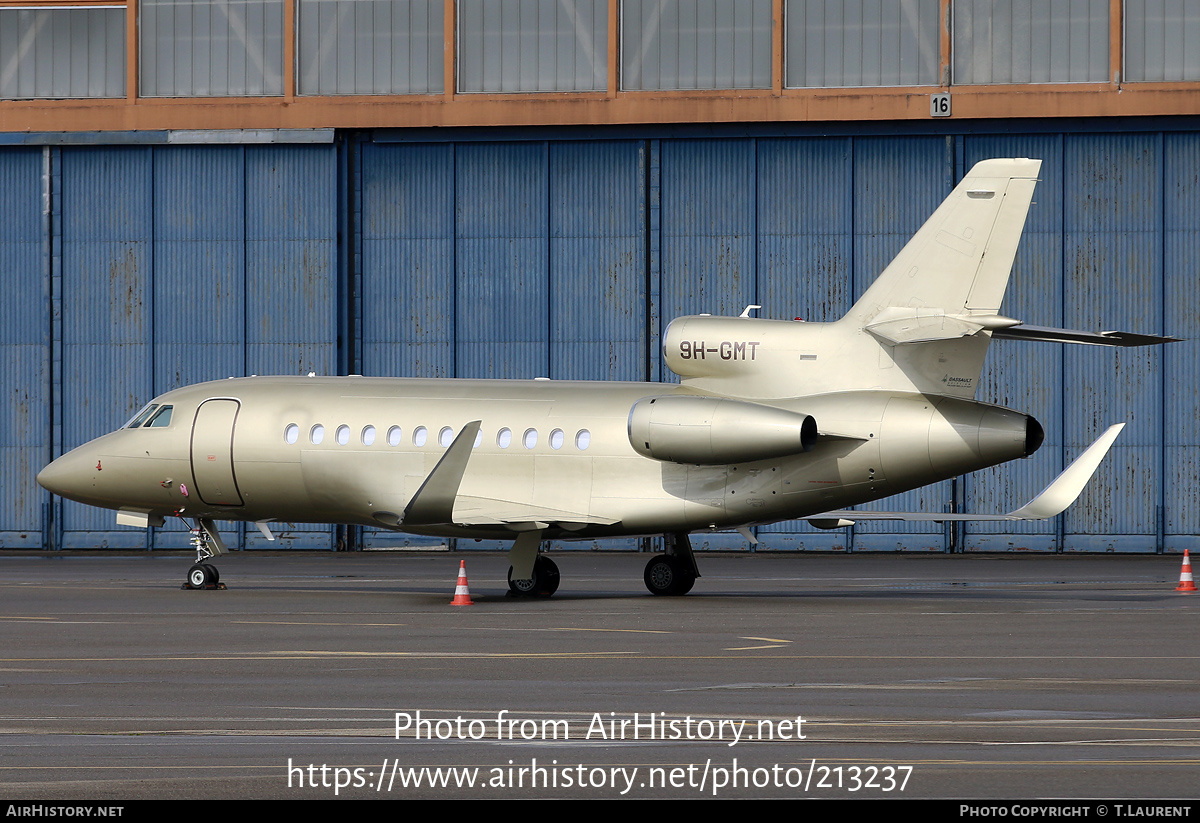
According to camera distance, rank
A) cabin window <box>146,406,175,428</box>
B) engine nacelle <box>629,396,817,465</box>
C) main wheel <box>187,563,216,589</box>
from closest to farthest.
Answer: engine nacelle <box>629,396,817,465</box>, main wheel <box>187,563,216,589</box>, cabin window <box>146,406,175,428</box>

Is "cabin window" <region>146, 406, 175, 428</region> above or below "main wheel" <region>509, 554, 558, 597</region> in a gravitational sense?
above

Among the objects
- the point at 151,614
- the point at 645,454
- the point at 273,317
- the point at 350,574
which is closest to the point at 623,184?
the point at 273,317

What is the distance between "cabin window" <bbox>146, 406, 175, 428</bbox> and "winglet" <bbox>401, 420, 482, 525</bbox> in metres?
6.10

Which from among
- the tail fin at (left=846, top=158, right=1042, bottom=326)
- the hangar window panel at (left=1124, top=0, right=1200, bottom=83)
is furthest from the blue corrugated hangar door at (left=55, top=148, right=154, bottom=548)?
the tail fin at (left=846, top=158, right=1042, bottom=326)

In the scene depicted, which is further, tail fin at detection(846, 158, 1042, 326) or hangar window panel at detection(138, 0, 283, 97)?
hangar window panel at detection(138, 0, 283, 97)

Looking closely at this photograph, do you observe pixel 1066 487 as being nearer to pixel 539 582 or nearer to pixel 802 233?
pixel 539 582

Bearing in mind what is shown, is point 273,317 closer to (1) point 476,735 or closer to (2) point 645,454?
(2) point 645,454

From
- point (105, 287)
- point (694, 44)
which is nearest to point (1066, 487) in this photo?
point (694, 44)

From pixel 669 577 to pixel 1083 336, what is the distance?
27.9 feet

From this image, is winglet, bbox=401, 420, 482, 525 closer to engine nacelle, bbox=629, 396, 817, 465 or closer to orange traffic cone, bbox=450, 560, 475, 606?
orange traffic cone, bbox=450, 560, 475, 606

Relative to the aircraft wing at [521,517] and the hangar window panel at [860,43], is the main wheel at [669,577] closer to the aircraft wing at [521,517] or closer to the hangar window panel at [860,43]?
the aircraft wing at [521,517]

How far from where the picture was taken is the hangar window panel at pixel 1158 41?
1673 inches

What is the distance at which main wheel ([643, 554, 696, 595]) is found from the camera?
28.2 m

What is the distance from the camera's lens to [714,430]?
25.9 metres
